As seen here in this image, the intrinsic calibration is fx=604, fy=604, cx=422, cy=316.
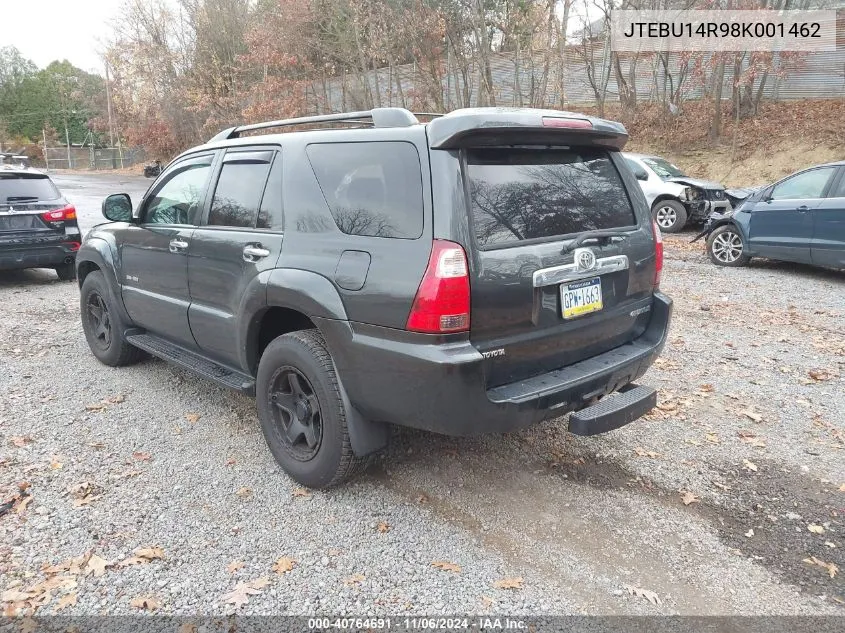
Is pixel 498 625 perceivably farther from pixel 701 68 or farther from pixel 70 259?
pixel 701 68

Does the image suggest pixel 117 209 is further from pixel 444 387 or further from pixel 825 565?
pixel 825 565

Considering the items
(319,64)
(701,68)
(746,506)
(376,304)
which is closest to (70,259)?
(376,304)

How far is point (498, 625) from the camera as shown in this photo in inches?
95.0

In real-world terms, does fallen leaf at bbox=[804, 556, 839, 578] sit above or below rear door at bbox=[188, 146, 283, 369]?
below

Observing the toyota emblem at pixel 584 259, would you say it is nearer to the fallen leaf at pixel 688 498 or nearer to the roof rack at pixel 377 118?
the roof rack at pixel 377 118

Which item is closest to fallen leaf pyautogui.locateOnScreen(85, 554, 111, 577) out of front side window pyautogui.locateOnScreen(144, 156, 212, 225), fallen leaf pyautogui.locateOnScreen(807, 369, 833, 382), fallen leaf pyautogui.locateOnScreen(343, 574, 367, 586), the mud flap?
fallen leaf pyautogui.locateOnScreen(343, 574, 367, 586)

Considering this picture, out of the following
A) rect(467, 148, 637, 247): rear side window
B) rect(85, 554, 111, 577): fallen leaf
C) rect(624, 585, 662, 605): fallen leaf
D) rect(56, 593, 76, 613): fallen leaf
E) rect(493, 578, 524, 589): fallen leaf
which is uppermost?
rect(467, 148, 637, 247): rear side window

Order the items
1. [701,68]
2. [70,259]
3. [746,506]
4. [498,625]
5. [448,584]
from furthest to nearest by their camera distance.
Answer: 1. [701,68]
2. [70,259]
3. [746,506]
4. [448,584]
5. [498,625]

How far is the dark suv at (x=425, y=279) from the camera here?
2.68m

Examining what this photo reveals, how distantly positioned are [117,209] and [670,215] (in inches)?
443

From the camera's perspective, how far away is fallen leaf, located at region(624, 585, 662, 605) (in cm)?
254

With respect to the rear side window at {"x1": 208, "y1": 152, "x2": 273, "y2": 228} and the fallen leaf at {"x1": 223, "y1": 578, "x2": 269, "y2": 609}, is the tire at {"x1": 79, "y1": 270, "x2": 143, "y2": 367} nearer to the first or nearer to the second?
the rear side window at {"x1": 208, "y1": 152, "x2": 273, "y2": 228}

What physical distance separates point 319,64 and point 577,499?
24.7 m

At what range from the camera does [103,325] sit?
5379mm
